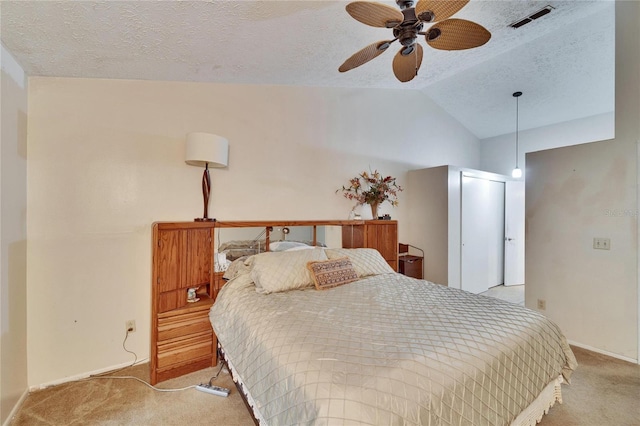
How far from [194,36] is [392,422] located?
2419 mm

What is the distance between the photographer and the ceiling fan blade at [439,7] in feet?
4.33

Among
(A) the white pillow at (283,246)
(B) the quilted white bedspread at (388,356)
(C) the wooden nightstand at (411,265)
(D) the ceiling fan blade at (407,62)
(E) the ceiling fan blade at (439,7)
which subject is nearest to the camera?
(B) the quilted white bedspread at (388,356)

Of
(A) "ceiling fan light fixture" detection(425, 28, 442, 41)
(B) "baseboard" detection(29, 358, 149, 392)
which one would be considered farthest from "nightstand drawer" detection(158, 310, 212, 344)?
(A) "ceiling fan light fixture" detection(425, 28, 442, 41)

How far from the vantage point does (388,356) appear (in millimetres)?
1149

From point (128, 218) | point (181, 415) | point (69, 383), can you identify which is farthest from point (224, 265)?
point (69, 383)

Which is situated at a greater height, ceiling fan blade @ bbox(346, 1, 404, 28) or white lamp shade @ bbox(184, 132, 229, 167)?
ceiling fan blade @ bbox(346, 1, 404, 28)

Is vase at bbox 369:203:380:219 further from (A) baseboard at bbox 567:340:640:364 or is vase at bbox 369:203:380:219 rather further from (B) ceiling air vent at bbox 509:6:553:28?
(A) baseboard at bbox 567:340:640:364

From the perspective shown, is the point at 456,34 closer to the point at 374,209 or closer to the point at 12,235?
the point at 374,209

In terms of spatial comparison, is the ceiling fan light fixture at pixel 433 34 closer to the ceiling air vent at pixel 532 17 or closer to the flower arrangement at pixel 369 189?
the ceiling air vent at pixel 532 17

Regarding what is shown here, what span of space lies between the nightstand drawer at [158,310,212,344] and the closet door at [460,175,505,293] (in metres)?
3.42

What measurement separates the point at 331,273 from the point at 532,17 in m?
2.87

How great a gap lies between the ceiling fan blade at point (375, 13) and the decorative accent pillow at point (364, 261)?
190 cm

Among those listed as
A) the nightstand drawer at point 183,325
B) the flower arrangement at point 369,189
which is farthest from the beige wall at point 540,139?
the nightstand drawer at point 183,325

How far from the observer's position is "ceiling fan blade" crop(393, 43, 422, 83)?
1781 millimetres
